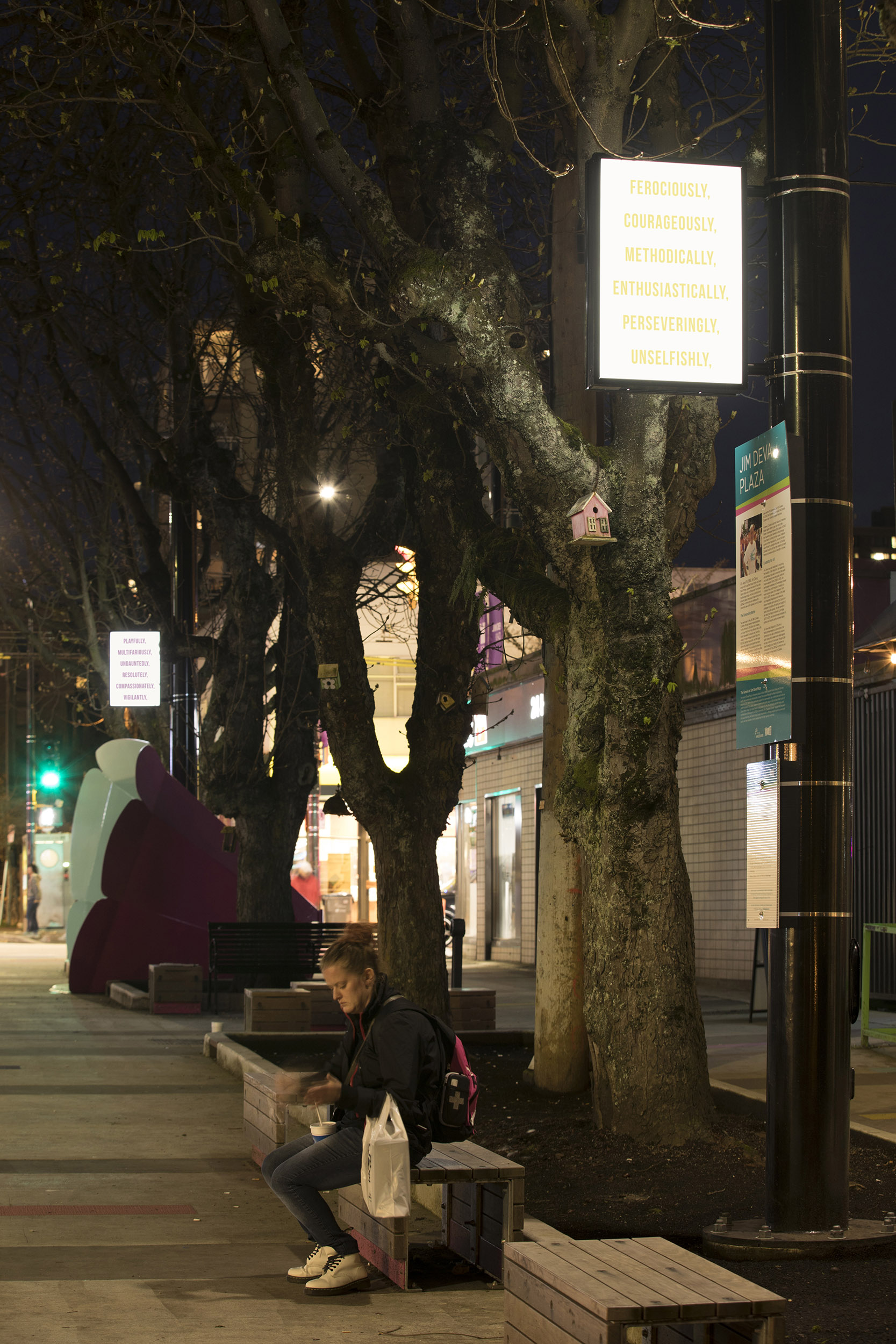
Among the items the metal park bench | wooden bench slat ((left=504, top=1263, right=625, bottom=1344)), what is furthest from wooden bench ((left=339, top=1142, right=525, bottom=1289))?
the metal park bench

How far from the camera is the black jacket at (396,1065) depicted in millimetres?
6016

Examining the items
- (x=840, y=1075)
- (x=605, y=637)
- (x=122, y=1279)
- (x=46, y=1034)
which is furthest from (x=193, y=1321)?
(x=46, y=1034)

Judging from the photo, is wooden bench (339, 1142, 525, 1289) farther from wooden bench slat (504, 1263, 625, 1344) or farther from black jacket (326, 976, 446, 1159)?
wooden bench slat (504, 1263, 625, 1344)

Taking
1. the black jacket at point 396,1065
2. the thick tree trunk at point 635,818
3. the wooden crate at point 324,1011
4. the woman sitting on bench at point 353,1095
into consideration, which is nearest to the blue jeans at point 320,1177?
the woman sitting on bench at point 353,1095

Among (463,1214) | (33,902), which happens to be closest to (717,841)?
(463,1214)

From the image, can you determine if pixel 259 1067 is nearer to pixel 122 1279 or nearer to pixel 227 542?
pixel 122 1279

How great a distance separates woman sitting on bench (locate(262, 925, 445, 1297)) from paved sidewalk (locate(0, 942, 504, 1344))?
17cm

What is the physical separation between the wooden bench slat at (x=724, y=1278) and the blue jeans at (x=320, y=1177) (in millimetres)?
1714

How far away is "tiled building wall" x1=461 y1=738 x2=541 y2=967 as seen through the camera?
27641mm

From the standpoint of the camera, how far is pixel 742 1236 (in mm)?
6230

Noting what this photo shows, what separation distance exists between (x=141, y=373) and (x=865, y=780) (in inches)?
484

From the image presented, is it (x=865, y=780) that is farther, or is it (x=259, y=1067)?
(x=865, y=780)

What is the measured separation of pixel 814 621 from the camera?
257 inches

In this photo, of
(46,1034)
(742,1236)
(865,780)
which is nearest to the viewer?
Result: (742,1236)
